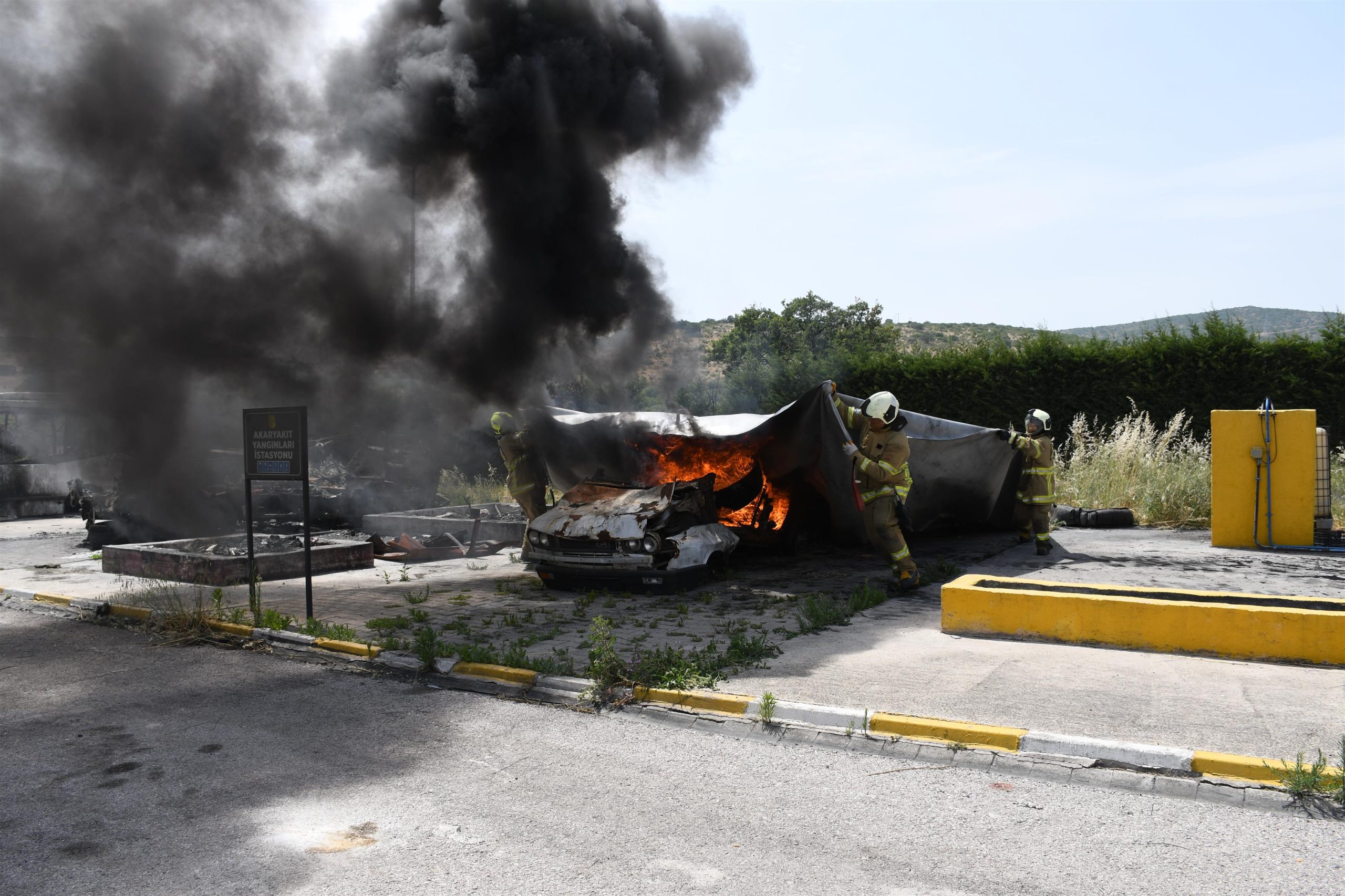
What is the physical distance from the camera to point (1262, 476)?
1094 centimetres

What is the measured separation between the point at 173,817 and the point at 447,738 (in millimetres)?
1388

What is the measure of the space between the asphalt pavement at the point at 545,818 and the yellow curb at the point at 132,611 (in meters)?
2.82

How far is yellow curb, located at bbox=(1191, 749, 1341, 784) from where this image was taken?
4078 mm

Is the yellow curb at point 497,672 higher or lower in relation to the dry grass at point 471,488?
lower

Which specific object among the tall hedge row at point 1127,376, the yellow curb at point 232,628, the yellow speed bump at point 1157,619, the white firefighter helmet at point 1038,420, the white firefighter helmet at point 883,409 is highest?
the tall hedge row at point 1127,376

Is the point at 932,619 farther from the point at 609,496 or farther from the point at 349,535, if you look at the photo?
the point at 349,535

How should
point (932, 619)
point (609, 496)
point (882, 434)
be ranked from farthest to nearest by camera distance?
point (609, 496)
point (882, 434)
point (932, 619)

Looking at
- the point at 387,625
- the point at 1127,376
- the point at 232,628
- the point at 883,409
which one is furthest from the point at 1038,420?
the point at 232,628

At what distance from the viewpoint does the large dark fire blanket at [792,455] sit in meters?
9.73

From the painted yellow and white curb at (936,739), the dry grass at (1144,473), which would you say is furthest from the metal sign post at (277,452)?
the dry grass at (1144,473)

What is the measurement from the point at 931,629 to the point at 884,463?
6.50ft

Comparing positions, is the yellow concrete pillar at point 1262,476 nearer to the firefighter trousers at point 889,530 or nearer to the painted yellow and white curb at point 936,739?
the firefighter trousers at point 889,530

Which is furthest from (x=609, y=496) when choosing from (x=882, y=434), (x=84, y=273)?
(x=84, y=273)

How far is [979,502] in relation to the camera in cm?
1242
